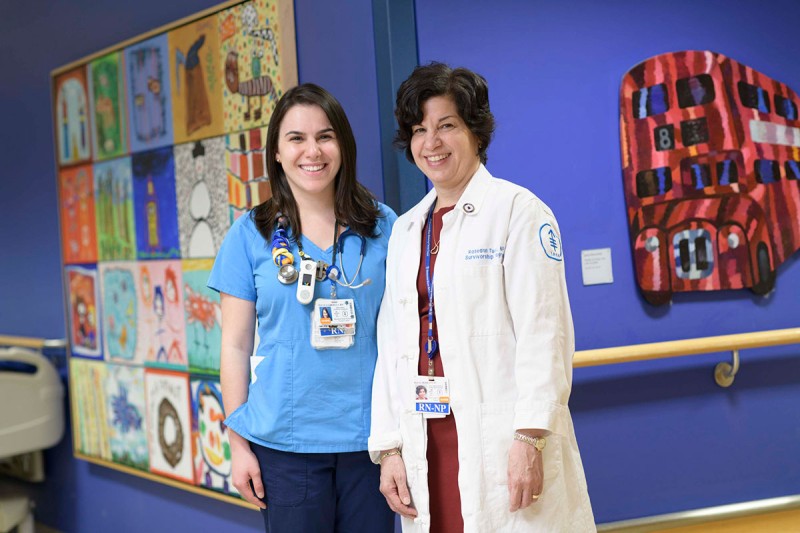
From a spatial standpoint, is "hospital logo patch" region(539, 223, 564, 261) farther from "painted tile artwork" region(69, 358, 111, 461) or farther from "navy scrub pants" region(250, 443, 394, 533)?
"painted tile artwork" region(69, 358, 111, 461)

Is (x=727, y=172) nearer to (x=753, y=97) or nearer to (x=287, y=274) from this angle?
(x=753, y=97)

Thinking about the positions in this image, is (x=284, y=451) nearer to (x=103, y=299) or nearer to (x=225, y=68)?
(x=225, y=68)

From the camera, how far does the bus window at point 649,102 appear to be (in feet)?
9.75

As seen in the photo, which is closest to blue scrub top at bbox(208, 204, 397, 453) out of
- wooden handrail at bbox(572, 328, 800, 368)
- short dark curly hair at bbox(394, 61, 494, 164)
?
short dark curly hair at bbox(394, 61, 494, 164)

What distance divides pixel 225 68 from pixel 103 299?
1.27 m

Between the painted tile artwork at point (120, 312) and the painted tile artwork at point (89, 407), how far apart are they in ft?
0.46

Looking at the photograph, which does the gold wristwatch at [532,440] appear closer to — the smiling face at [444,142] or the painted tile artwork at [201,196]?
the smiling face at [444,142]

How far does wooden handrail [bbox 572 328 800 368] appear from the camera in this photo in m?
2.70

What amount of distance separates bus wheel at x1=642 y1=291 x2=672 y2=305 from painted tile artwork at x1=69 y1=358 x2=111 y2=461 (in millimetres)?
2277

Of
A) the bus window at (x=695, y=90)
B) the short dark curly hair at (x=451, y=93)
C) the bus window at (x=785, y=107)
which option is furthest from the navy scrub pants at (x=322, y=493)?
the bus window at (x=785, y=107)

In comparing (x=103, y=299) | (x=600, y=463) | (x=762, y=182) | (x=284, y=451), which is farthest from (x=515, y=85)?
(x=103, y=299)

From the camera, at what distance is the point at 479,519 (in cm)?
164

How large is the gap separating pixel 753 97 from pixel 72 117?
2818mm

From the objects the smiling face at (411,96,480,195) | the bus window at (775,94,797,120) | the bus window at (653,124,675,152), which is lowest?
the smiling face at (411,96,480,195)
